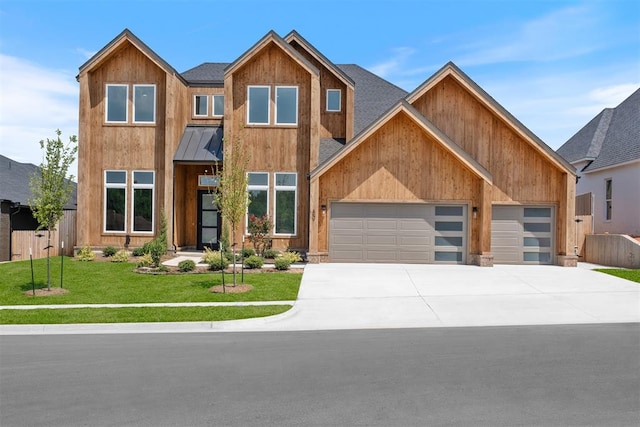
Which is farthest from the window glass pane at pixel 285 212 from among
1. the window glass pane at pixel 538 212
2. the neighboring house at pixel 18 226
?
the neighboring house at pixel 18 226

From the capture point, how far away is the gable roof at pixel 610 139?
75.6 feet

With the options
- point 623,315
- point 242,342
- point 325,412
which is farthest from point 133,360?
point 623,315

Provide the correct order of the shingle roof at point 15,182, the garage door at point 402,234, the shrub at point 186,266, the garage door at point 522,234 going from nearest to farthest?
the shrub at point 186,266, the garage door at point 402,234, the garage door at point 522,234, the shingle roof at point 15,182

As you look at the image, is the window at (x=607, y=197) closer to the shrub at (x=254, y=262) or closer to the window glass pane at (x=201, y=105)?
the shrub at (x=254, y=262)

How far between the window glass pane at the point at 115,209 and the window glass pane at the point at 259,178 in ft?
17.5

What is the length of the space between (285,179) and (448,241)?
270 inches

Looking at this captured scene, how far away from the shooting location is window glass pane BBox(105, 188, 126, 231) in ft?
65.8

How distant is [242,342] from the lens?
27.1 ft

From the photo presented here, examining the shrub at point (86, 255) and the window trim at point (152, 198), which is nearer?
the shrub at point (86, 255)

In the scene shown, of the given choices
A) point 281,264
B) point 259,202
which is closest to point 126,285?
point 281,264

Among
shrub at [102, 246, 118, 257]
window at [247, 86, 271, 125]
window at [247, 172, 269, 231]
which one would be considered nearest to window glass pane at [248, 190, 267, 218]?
window at [247, 172, 269, 231]

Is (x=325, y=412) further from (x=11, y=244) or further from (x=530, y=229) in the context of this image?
(x=11, y=244)

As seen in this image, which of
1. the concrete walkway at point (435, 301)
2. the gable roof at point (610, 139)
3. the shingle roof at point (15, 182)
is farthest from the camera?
the gable roof at point (610, 139)

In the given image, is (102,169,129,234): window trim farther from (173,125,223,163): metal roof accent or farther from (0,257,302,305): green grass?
(0,257,302,305): green grass
